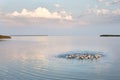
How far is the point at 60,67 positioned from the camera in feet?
116

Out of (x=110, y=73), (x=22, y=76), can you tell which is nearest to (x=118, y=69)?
(x=110, y=73)

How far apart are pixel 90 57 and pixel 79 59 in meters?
2.67

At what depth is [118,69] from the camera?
1309 inches

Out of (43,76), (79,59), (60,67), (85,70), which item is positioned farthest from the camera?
(79,59)

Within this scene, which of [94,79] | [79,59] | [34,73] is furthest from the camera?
[79,59]

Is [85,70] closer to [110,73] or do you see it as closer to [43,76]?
[110,73]

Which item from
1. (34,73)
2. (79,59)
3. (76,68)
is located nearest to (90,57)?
(79,59)

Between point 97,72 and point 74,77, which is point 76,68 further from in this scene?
point 74,77

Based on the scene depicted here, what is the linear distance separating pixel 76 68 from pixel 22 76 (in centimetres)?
890

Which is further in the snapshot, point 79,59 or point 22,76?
point 79,59

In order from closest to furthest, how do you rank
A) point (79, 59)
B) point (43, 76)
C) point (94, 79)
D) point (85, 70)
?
1. point (94, 79)
2. point (43, 76)
3. point (85, 70)
4. point (79, 59)

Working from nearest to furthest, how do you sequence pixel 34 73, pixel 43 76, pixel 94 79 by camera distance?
1. pixel 94 79
2. pixel 43 76
3. pixel 34 73

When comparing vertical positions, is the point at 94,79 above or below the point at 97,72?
below

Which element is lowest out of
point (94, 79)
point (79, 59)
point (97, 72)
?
point (94, 79)
